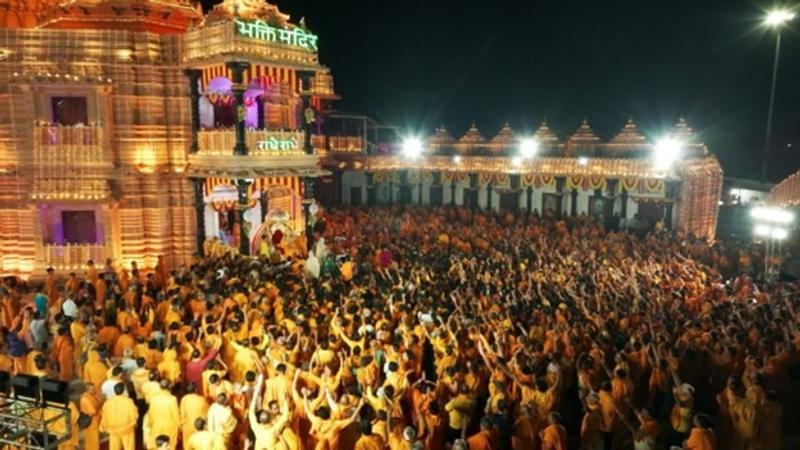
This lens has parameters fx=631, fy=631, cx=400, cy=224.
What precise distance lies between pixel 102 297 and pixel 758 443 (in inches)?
563

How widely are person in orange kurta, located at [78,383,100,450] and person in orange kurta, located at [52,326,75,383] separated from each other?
8.50 ft

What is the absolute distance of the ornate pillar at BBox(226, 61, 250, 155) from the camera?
741 inches

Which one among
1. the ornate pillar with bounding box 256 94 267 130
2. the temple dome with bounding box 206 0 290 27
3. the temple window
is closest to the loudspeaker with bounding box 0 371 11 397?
the temple window

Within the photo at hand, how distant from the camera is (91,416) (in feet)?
28.9

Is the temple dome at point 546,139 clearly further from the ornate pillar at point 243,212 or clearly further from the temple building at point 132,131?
the ornate pillar at point 243,212

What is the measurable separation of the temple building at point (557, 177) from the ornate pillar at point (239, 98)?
11.8m

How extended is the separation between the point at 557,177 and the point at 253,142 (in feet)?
46.4

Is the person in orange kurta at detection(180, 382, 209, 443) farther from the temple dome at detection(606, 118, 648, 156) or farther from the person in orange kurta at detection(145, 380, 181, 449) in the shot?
the temple dome at detection(606, 118, 648, 156)

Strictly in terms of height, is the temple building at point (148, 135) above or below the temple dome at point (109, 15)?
below

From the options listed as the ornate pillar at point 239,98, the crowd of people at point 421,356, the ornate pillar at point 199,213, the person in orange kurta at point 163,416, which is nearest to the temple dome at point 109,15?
the ornate pillar at point 239,98

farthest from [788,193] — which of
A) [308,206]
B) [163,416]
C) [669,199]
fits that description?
[163,416]

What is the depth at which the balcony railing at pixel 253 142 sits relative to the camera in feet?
64.5

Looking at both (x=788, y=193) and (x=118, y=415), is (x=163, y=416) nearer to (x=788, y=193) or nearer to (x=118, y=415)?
(x=118, y=415)

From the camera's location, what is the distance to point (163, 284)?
1666 cm
